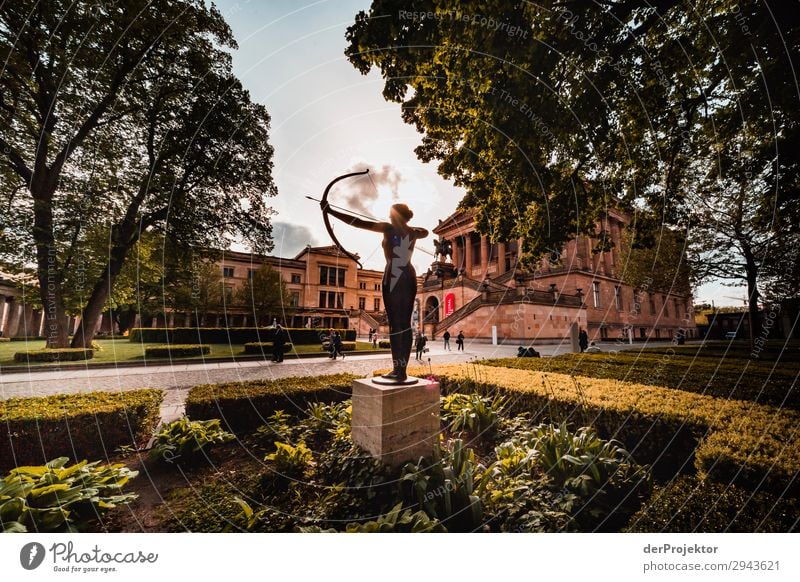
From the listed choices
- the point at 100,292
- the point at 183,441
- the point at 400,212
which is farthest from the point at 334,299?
the point at 400,212

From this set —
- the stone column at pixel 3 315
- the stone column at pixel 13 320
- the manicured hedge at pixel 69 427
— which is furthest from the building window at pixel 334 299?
the stone column at pixel 3 315

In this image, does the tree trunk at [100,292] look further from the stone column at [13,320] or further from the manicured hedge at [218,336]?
the stone column at [13,320]

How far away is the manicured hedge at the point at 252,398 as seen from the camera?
16.6 ft

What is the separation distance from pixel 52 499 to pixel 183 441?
1684 mm

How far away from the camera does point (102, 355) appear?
14633mm

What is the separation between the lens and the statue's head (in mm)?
4219

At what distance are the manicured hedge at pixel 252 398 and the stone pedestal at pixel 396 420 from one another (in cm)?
240

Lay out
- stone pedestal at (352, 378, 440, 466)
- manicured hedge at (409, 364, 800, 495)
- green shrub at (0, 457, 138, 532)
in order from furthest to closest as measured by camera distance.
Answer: stone pedestal at (352, 378, 440, 466) < manicured hedge at (409, 364, 800, 495) < green shrub at (0, 457, 138, 532)

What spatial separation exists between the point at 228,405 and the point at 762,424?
7989 millimetres

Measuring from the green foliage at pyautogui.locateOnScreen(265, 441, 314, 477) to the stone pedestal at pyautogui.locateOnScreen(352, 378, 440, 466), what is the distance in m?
0.69

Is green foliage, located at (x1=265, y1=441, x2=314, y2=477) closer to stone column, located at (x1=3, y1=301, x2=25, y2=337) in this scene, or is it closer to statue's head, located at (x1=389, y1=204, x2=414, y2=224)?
statue's head, located at (x1=389, y1=204, x2=414, y2=224)

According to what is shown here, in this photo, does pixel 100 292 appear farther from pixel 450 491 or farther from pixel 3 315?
pixel 3 315

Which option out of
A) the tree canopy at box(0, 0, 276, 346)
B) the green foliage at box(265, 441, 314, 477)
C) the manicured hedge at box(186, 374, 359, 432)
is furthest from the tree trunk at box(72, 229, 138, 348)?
the green foliage at box(265, 441, 314, 477)

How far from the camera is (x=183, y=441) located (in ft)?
12.9
